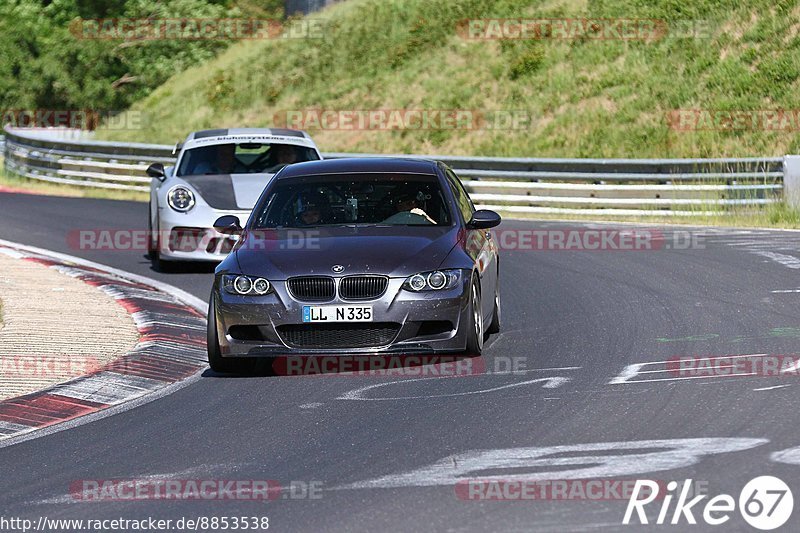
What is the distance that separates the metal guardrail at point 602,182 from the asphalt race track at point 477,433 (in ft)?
30.0

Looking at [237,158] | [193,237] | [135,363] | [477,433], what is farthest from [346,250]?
[237,158]

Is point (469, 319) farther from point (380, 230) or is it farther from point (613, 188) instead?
point (613, 188)

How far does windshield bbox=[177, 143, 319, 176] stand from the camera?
1619 cm

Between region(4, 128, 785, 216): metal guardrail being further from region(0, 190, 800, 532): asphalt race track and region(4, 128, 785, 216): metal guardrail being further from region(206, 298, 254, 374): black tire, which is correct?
region(206, 298, 254, 374): black tire

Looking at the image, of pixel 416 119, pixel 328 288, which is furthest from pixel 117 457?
pixel 416 119

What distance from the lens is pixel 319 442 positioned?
738 centimetres

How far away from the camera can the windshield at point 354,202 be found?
10539mm

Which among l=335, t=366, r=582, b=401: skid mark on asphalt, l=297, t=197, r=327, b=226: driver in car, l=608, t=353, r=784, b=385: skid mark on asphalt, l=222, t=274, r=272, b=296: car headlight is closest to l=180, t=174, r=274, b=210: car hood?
l=297, t=197, r=327, b=226: driver in car

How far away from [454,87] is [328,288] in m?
30.5

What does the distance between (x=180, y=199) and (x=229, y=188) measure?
53 centimetres

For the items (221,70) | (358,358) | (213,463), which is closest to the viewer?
(213,463)

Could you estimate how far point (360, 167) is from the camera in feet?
36.2
